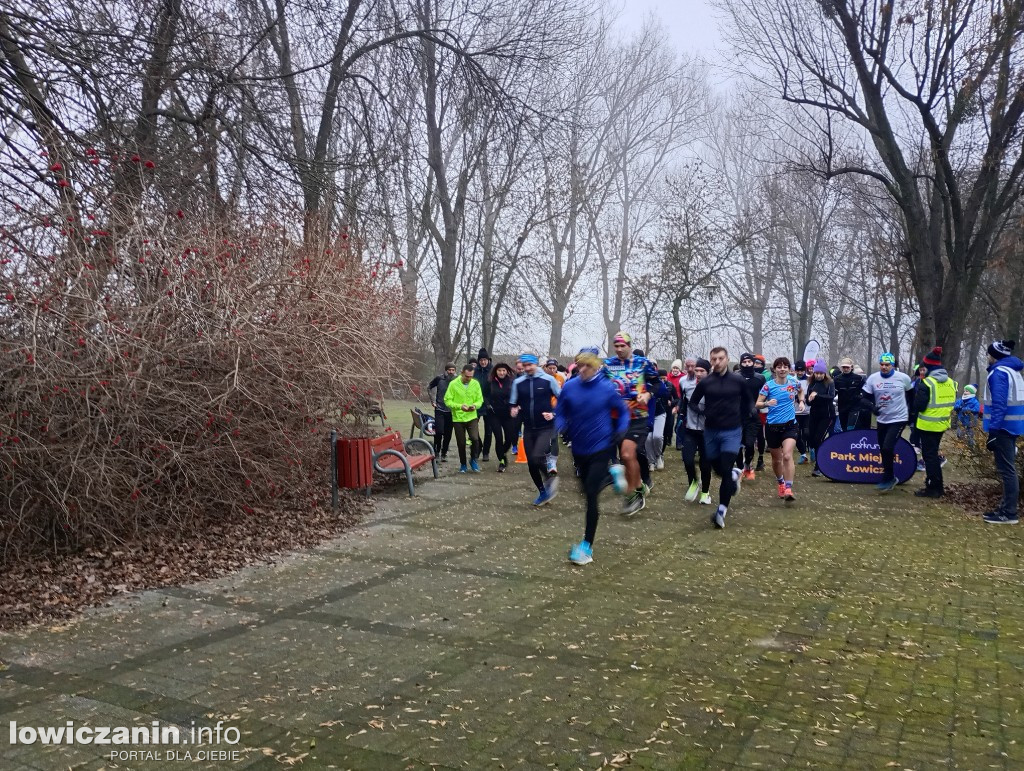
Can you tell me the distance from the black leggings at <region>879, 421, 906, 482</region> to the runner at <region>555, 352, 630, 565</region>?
593 cm

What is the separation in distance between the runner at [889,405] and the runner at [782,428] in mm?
1200

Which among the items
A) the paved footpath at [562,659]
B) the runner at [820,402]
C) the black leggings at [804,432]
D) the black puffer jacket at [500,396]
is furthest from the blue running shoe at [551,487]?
the black leggings at [804,432]

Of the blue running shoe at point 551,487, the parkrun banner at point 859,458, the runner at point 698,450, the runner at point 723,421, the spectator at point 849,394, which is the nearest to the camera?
the runner at point 723,421

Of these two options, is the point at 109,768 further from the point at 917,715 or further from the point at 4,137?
the point at 4,137

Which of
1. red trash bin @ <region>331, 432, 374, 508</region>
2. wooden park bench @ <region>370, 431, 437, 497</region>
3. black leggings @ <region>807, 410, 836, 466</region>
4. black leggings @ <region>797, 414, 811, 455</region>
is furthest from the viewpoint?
black leggings @ <region>797, 414, 811, 455</region>

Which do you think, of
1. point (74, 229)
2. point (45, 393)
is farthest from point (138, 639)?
point (74, 229)

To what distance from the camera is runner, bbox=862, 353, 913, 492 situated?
11.9 meters

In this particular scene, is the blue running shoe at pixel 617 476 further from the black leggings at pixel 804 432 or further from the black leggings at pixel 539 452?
the black leggings at pixel 804 432

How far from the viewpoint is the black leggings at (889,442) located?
39.3 feet

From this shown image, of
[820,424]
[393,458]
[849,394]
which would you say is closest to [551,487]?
[393,458]

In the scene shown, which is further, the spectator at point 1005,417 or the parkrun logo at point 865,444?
the parkrun logo at point 865,444

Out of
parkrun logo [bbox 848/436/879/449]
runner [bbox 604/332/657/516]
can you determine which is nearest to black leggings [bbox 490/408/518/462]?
runner [bbox 604/332/657/516]

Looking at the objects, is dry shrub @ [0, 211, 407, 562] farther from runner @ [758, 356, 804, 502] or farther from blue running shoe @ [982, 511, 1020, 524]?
blue running shoe @ [982, 511, 1020, 524]

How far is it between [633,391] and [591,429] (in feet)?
7.78
